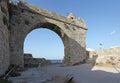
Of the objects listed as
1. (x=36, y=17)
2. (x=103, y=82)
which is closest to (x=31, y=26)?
(x=36, y=17)

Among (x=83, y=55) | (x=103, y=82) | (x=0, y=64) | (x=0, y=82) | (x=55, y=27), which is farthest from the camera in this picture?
(x=83, y=55)

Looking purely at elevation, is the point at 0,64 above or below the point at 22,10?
below

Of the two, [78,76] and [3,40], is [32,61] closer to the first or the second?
[3,40]

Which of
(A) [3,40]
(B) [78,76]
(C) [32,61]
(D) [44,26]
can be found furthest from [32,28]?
(B) [78,76]

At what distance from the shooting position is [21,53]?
14492 millimetres

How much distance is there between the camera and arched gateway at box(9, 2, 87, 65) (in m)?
14.2

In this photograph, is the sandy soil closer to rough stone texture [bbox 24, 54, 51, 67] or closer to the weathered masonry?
the weathered masonry

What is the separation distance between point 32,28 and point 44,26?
226cm

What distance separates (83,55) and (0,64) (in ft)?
49.0

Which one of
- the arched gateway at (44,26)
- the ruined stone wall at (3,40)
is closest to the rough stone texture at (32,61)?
the arched gateway at (44,26)

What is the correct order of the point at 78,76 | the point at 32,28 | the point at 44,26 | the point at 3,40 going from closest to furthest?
the point at 3,40 → the point at 78,76 → the point at 32,28 → the point at 44,26

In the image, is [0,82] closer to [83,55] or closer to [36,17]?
[36,17]

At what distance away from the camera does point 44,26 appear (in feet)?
59.7

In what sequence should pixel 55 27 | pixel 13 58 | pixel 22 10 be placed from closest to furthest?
pixel 13 58 → pixel 22 10 → pixel 55 27
